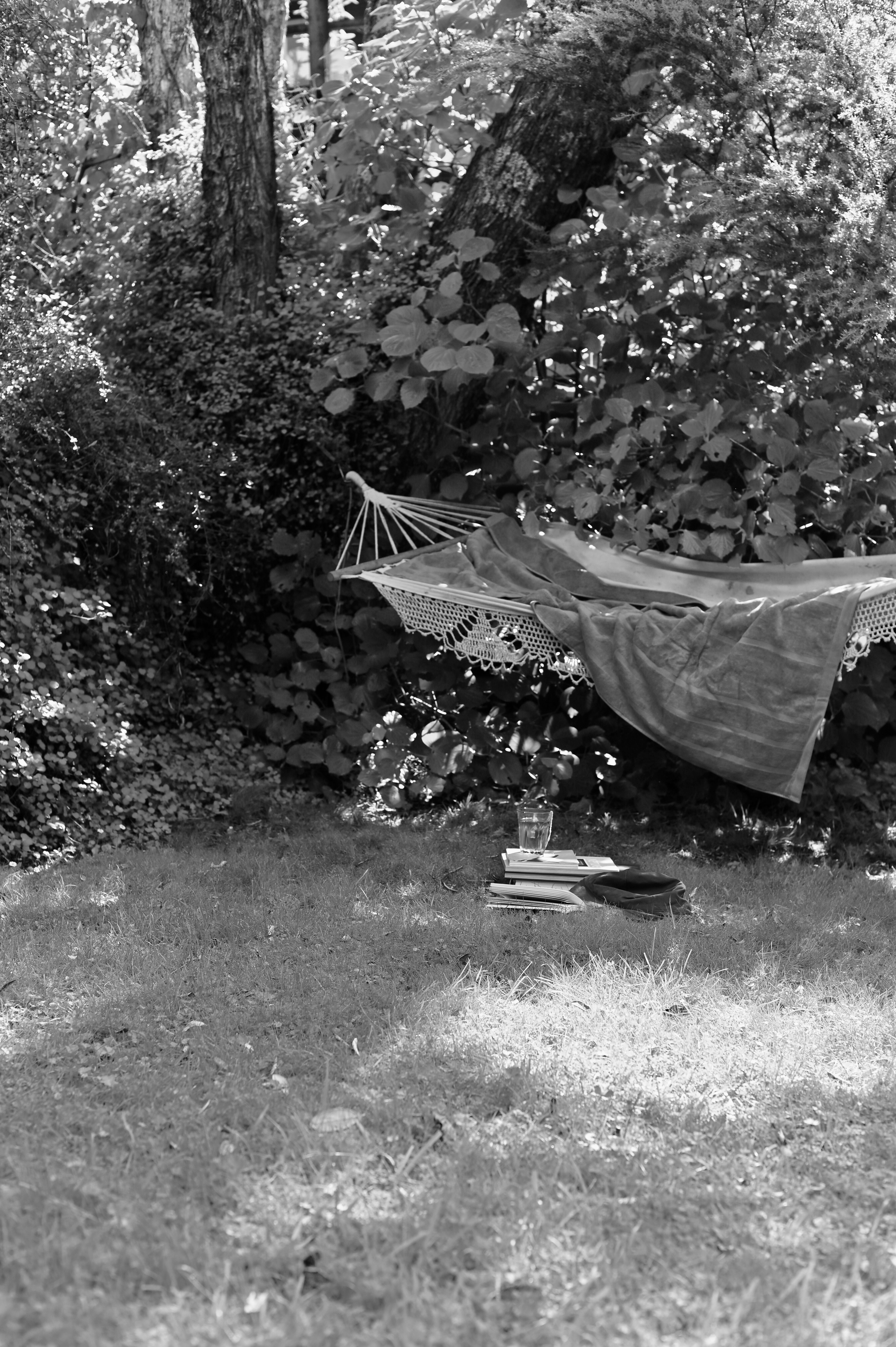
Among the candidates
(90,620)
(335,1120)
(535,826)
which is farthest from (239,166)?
(335,1120)

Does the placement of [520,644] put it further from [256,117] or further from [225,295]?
[256,117]

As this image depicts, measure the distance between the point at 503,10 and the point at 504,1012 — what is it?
389 cm

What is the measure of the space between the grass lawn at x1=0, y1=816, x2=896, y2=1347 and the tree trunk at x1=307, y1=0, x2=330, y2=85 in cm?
832

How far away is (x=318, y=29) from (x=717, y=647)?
8175mm

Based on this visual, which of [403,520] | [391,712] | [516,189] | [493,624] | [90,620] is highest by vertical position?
[516,189]

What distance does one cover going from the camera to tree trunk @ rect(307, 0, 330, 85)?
32.1ft

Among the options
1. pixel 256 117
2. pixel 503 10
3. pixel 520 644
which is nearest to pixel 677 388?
pixel 520 644

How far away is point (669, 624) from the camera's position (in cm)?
384

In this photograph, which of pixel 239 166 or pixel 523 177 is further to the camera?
pixel 239 166

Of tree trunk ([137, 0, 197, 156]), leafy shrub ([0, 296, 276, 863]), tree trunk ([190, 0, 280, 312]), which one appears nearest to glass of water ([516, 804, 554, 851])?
leafy shrub ([0, 296, 276, 863])

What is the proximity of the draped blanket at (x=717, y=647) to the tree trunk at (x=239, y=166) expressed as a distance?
5.42 ft

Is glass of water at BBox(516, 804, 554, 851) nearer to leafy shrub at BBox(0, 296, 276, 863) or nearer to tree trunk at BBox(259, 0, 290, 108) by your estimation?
leafy shrub at BBox(0, 296, 276, 863)

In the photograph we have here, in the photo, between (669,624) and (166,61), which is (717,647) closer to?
(669,624)

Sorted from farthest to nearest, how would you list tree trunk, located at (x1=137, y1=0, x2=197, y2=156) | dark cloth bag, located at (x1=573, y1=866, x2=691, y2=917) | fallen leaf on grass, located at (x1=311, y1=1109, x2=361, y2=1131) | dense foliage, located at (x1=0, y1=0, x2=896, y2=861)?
tree trunk, located at (x1=137, y1=0, x2=197, y2=156) → dense foliage, located at (x1=0, y1=0, x2=896, y2=861) → dark cloth bag, located at (x1=573, y1=866, x2=691, y2=917) → fallen leaf on grass, located at (x1=311, y1=1109, x2=361, y2=1131)
